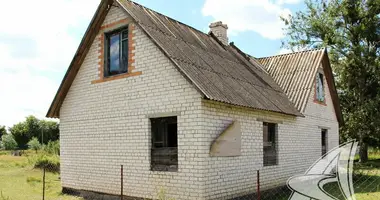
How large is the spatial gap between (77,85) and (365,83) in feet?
61.2

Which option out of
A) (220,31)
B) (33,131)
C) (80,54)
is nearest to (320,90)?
(220,31)

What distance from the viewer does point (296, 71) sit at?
1473 cm

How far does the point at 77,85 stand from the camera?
Result: 38.1 ft

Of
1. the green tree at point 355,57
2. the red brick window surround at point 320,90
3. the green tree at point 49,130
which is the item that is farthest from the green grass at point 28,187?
the green tree at point 49,130

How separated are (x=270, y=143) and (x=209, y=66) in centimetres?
326

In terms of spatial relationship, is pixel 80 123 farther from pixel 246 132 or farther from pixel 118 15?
pixel 246 132

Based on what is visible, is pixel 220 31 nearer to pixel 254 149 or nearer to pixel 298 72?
pixel 298 72

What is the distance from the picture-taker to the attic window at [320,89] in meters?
15.2

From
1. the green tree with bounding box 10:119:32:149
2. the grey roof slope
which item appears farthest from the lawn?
the green tree with bounding box 10:119:32:149

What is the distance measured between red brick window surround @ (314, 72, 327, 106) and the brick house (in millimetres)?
1593

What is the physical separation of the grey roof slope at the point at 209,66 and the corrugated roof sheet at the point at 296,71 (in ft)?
1.71

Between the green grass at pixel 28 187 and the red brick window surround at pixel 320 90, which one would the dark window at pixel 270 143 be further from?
the green grass at pixel 28 187

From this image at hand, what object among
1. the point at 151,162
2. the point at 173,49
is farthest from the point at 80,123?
the point at 173,49

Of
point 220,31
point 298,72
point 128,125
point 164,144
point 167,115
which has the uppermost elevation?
point 220,31
